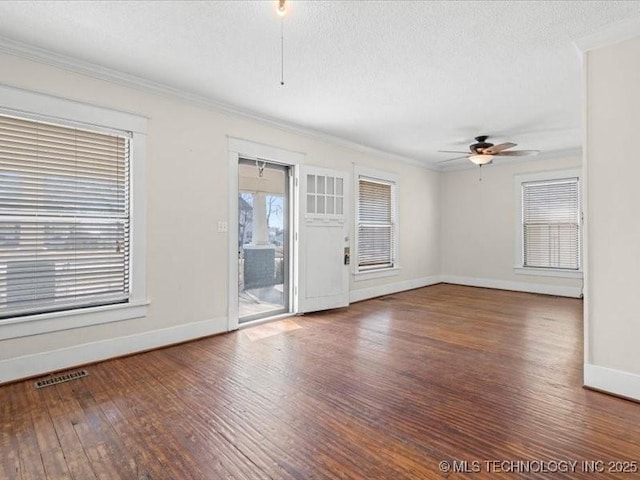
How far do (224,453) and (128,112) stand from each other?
10.1 ft

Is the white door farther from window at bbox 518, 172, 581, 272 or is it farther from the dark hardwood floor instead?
window at bbox 518, 172, 581, 272

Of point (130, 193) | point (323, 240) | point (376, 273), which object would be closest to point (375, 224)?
point (376, 273)

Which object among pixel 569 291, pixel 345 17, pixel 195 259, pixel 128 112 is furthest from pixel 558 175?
pixel 128 112

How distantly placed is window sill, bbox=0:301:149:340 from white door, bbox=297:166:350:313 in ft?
7.24

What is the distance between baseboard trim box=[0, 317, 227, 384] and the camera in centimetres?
272

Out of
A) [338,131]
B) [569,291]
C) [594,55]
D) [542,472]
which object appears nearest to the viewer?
[542,472]

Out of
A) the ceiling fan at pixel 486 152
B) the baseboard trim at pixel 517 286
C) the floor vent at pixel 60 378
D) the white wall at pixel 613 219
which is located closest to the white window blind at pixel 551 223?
the baseboard trim at pixel 517 286

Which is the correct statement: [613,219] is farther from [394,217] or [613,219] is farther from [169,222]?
[394,217]

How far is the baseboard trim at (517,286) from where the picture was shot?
625 centimetres

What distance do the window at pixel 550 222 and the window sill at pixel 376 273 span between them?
2.58 metres

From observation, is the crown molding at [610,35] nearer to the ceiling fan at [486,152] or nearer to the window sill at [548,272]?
the ceiling fan at [486,152]

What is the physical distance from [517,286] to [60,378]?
288 inches

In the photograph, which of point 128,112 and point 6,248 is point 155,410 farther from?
point 128,112

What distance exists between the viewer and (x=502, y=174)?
6957 millimetres
